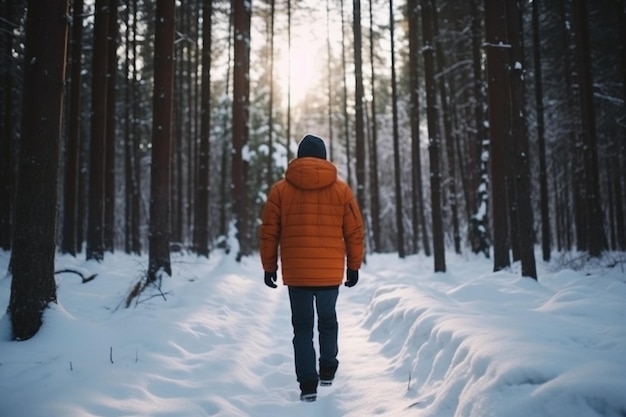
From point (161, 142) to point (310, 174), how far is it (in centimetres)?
584

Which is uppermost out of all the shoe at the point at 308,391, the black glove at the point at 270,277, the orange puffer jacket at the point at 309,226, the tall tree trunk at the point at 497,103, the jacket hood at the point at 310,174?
the tall tree trunk at the point at 497,103

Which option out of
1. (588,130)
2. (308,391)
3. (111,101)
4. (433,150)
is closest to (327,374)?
(308,391)

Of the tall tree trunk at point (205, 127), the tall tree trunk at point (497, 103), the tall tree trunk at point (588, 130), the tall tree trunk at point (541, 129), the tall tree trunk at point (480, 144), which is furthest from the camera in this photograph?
the tall tree trunk at point (480, 144)

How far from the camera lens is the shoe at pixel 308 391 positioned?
3.55 metres

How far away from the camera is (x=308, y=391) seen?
Result: 357cm

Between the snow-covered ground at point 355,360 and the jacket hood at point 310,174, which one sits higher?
the jacket hood at point 310,174

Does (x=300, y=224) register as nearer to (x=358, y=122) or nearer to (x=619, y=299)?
(x=619, y=299)

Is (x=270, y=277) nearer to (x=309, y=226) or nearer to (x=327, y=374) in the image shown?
(x=309, y=226)

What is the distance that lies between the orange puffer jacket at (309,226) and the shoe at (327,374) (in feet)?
2.91

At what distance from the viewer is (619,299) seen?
4.95 metres

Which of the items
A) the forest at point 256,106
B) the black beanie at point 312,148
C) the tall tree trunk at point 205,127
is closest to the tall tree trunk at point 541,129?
the forest at point 256,106

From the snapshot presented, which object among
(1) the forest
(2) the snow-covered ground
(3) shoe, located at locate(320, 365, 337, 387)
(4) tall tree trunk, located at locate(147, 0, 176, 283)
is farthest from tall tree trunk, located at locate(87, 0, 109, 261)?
(3) shoe, located at locate(320, 365, 337, 387)

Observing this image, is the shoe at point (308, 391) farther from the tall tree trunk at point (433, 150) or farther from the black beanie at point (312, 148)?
the tall tree trunk at point (433, 150)

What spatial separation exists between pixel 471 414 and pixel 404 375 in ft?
5.01
